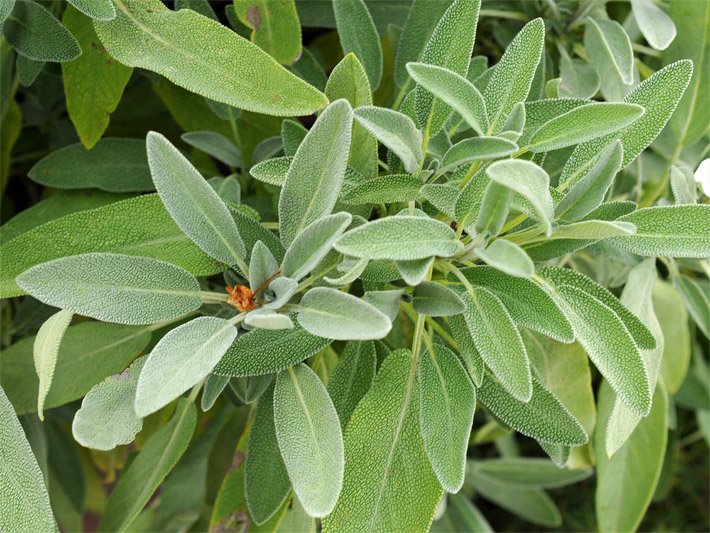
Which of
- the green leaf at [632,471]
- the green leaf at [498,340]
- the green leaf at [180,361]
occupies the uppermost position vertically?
the green leaf at [180,361]

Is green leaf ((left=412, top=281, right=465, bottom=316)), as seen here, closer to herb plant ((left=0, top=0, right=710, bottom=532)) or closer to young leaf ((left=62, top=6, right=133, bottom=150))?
herb plant ((left=0, top=0, right=710, bottom=532))

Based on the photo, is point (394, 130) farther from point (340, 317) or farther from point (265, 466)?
point (265, 466)

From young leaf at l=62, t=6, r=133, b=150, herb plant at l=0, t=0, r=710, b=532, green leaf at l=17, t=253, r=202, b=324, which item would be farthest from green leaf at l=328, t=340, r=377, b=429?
young leaf at l=62, t=6, r=133, b=150

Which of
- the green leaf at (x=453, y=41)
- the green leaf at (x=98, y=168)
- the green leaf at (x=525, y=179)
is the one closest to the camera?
the green leaf at (x=525, y=179)

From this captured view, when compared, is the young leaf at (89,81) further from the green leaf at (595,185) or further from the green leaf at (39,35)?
the green leaf at (595,185)

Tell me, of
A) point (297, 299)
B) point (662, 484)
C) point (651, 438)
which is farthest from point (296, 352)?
point (662, 484)

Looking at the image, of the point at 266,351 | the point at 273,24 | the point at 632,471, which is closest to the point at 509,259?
the point at 266,351

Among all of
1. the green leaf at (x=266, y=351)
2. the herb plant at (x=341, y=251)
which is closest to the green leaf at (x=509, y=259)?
the herb plant at (x=341, y=251)
